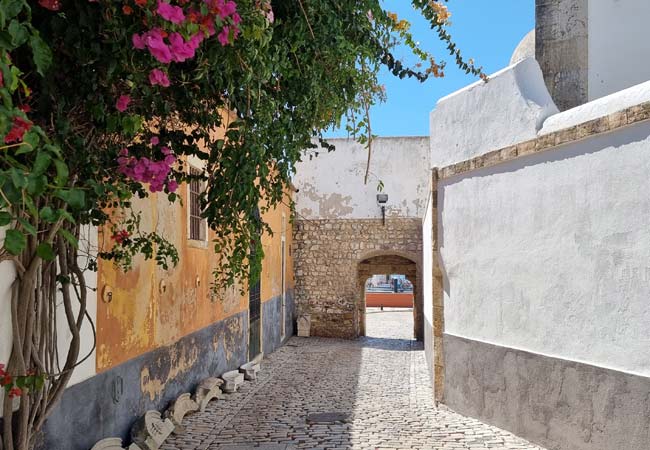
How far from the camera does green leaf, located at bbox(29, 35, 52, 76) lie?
6.23ft

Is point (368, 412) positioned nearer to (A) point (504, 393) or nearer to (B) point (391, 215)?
(A) point (504, 393)

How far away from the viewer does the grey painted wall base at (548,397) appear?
4.30 meters

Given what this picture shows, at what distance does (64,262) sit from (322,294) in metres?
12.4

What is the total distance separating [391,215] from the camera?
1555 cm

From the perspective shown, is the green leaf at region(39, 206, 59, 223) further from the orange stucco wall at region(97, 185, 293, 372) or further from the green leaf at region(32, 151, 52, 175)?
the orange stucco wall at region(97, 185, 293, 372)

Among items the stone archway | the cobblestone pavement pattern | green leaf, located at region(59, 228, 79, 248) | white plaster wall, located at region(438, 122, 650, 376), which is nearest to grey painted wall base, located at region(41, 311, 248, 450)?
the cobblestone pavement pattern

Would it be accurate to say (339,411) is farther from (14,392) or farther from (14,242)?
(14,242)

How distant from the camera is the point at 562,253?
5133mm

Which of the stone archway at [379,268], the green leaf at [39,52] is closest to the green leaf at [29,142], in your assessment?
the green leaf at [39,52]

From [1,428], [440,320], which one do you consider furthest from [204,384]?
[1,428]

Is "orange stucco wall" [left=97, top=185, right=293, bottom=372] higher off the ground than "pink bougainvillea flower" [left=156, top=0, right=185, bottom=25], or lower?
lower

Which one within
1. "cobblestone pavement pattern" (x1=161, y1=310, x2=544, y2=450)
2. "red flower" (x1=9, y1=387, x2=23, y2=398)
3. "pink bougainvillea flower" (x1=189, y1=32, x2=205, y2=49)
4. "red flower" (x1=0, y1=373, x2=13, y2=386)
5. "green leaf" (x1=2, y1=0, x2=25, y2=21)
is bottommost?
"cobblestone pavement pattern" (x1=161, y1=310, x2=544, y2=450)

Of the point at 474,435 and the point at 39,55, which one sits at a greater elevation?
the point at 39,55

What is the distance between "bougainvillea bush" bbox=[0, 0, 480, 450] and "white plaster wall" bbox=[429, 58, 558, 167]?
1426 mm
